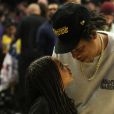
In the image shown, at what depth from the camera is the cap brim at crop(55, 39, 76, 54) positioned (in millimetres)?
3347

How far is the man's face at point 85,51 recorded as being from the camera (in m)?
3.37

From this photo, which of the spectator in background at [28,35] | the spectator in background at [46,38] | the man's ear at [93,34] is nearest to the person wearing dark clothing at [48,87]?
the man's ear at [93,34]

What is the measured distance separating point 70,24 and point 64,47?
150 millimetres

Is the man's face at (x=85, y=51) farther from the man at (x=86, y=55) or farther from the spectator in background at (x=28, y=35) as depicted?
the spectator in background at (x=28, y=35)

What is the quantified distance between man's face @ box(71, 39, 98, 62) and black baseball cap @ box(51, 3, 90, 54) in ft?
0.12

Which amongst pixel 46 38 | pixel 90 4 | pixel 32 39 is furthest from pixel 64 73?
pixel 90 4

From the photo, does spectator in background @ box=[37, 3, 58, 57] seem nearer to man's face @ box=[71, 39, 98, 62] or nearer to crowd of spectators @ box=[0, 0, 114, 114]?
crowd of spectators @ box=[0, 0, 114, 114]

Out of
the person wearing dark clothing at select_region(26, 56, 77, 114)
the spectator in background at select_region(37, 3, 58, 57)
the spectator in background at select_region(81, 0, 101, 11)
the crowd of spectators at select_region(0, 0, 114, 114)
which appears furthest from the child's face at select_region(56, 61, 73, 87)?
the spectator in background at select_region(37, 3, 58, 57)

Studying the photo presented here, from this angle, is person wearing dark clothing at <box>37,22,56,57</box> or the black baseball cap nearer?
the black baseball cap

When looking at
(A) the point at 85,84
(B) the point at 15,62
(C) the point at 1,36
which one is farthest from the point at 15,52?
(A) the point at 85,84

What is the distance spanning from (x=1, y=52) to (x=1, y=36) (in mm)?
427

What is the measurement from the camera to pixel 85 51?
338 centimetres

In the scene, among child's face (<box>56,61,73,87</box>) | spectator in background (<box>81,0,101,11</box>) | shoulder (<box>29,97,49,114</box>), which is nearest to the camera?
shoulder (<box>29,97,49,114</box>)

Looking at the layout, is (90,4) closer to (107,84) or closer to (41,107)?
(107,84)
